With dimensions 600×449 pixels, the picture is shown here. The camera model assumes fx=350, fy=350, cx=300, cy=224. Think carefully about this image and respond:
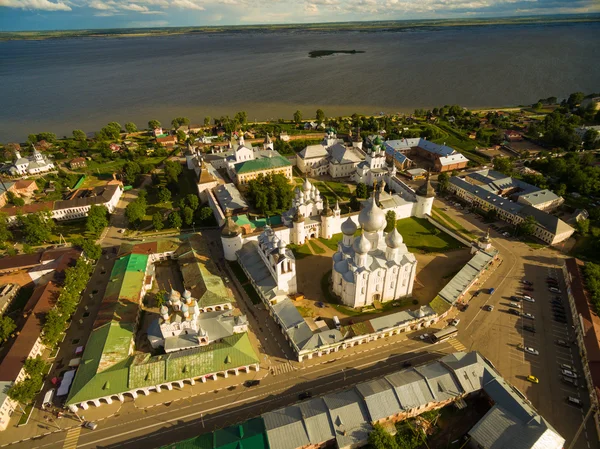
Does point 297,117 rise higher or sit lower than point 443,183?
higher

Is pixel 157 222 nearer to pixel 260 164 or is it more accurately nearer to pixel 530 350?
pixel 260 164

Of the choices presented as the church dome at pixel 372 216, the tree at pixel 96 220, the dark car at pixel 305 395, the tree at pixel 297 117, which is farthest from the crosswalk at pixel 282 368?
the tree at pixel 297 117

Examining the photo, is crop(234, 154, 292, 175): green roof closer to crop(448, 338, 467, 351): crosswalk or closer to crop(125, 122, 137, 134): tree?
crop(448, 338, 467, 351): crosswalk

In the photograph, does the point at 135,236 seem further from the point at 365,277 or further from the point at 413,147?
the point at 413,147

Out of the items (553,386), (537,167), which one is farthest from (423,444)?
(537,167)

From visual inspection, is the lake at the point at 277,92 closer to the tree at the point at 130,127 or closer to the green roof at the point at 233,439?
the tree at the point at 130,127

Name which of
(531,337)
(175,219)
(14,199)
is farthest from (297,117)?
(531,337)
